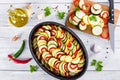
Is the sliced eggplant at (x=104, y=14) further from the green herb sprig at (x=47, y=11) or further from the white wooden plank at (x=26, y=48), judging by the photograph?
the green herb sprig at (x=47, y=11)

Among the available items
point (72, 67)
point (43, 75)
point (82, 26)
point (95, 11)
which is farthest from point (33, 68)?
point (95, 11)

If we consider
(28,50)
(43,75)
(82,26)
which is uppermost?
(82,26)

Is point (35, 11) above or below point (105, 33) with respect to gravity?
above

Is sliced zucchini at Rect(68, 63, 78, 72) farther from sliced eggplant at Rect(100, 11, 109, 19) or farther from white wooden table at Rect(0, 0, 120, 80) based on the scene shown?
sliced eggplant at Rect(100, 11, 109, 19)

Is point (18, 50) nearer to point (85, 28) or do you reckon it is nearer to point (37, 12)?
point (37, 12)

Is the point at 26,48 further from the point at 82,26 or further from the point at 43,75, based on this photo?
the point at 82,26

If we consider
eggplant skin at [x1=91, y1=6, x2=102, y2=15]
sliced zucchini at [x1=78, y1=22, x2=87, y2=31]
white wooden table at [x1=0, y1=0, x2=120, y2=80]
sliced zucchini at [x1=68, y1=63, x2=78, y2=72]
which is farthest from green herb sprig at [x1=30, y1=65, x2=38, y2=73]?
eggplant skin at [x1=91, y1=6, x2=102, y2=15]

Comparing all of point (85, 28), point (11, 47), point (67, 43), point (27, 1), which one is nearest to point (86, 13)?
point (85, 28)
